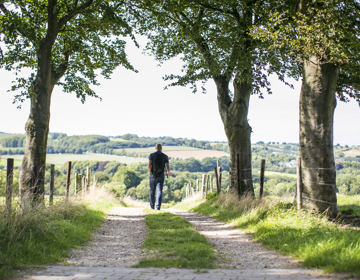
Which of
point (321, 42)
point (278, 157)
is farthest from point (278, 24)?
point (278, 157)

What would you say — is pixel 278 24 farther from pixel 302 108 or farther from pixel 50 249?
pixel 50 249

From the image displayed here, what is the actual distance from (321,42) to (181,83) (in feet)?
31.0

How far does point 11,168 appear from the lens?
7176 millimetres

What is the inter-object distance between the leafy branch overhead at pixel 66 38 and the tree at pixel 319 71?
542cm

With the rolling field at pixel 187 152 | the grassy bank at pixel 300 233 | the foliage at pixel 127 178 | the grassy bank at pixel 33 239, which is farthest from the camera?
the rolling field at pixel 187 152

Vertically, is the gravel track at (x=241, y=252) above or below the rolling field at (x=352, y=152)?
below

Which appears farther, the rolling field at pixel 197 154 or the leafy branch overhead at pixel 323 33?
the rolling field at pixel 197 154

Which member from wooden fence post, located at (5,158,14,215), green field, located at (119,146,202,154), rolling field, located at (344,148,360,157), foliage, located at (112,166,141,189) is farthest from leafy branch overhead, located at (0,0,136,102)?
green field, located at (119,146,202,154)

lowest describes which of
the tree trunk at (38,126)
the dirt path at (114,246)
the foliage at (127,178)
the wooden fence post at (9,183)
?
the foliage at (127,178)

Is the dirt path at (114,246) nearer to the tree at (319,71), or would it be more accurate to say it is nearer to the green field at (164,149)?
the tree at (319,71)

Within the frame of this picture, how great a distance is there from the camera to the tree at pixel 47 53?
10234mm

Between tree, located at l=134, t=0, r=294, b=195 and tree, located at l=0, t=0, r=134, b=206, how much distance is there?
1.78 m

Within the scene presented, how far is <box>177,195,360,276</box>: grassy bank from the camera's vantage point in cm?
499

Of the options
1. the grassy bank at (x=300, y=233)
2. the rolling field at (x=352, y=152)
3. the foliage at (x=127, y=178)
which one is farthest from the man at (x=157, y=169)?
the rolling field at (x=352, y=152)
